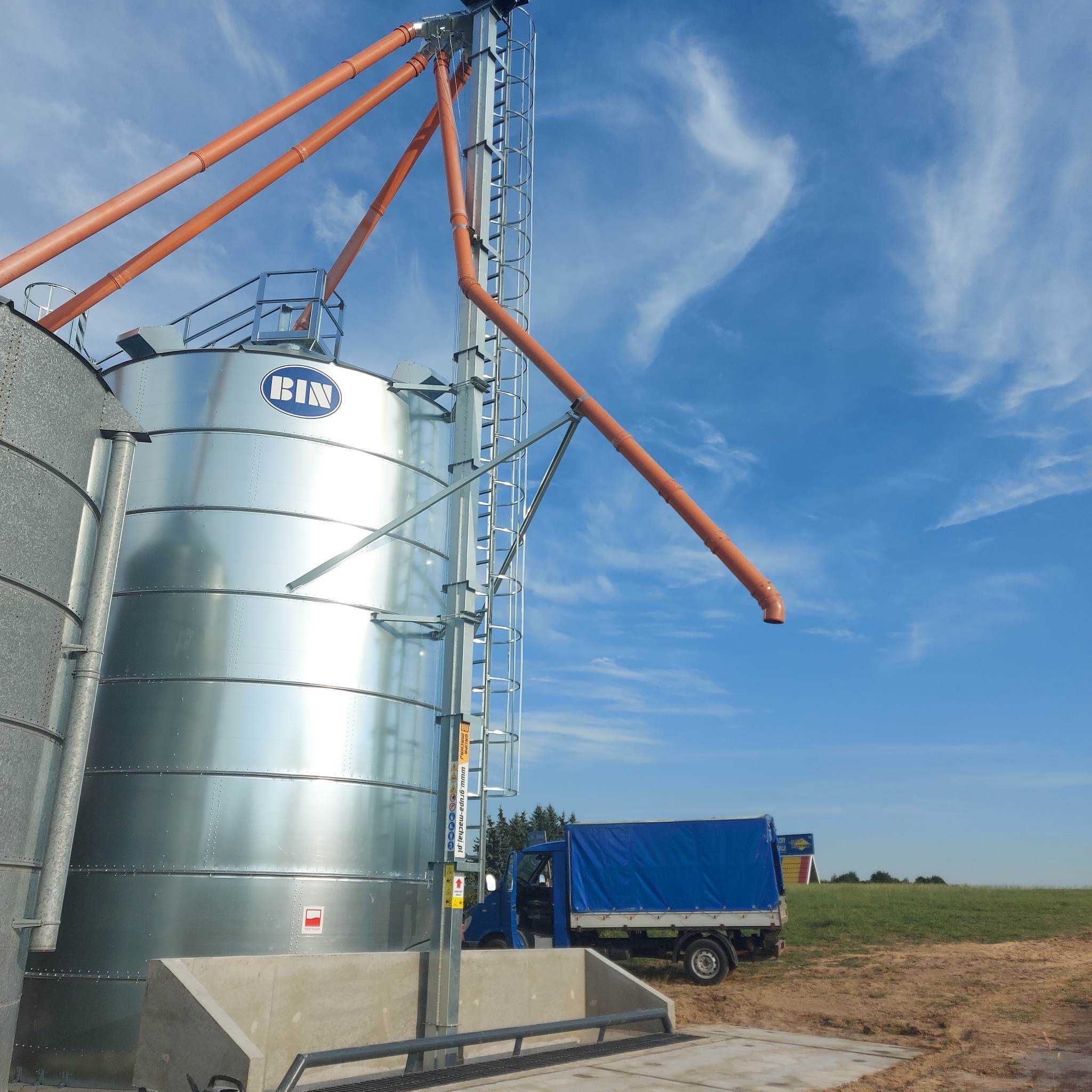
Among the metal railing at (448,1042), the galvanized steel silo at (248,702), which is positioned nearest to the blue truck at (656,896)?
the metal railing at (448,1042)

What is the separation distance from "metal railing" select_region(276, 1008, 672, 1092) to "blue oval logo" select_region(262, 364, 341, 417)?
804cm

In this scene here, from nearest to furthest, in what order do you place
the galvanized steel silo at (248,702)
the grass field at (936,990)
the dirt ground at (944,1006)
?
the dirt ground at (944,1006) → the grass field at (936,990) → the galvanized steel silo at (248,702)

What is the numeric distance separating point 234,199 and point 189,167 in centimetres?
122

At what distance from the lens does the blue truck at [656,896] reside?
1984 cm

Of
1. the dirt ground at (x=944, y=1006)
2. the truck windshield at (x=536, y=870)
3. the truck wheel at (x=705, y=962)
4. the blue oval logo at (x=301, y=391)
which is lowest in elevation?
the dirt ground at (x=944, y=1006)

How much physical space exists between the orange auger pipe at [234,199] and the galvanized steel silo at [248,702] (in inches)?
44.9

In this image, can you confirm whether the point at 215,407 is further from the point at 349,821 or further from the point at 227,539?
the point at 349,821

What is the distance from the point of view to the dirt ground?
35.0 feet

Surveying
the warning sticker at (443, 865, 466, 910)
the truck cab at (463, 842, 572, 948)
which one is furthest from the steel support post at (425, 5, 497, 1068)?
the truck cab at (463, 842, 572, 948)

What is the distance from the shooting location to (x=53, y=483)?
961 centimetres

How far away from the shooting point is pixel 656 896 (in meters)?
20.3

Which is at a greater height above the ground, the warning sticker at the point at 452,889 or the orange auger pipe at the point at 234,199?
the orange auger pipe at the point at 234,199

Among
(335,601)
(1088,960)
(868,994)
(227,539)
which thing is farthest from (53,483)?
(1088,960)

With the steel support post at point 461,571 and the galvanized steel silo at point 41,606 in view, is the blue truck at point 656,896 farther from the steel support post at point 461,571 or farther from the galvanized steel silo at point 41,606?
the galvanized steel silo at point 41,606
